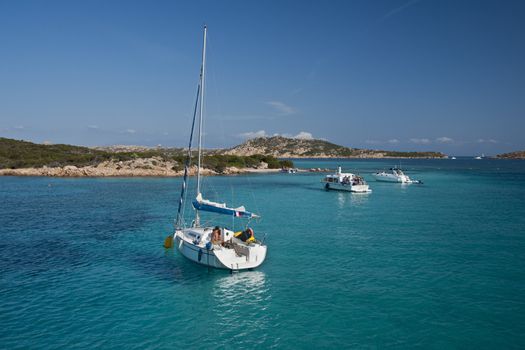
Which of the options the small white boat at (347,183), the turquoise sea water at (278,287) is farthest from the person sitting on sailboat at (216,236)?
the small white boat at (347,183)

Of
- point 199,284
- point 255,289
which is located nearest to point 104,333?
point 199,284

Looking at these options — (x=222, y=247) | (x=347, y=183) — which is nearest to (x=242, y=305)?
(x=222, y=247)

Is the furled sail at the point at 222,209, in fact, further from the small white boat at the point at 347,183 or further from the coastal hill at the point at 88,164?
the coastal hill at the point at 88,164

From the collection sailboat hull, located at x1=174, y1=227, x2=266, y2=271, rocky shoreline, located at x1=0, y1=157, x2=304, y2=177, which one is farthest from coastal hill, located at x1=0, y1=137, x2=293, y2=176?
sailboat hull, located at x1=174, y1=227, x2=266, y2=271

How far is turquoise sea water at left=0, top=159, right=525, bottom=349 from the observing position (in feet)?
50.1

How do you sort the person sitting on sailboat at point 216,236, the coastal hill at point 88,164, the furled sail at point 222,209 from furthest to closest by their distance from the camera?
the coastal hill at point 88,164 < the furled sail at point 222,209 < the person sitting on sailboat at point 216,236

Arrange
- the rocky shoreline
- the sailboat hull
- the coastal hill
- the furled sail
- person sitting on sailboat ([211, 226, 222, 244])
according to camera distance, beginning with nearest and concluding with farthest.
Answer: the sailboat hull
person sitting on sailboat ([211, 226, 222, 244])
the furled sail
the rocky shoreline
the coastal hill

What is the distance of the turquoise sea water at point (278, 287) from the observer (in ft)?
50.1

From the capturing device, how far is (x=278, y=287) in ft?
67.3

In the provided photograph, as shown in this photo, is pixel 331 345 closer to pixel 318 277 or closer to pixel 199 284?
pixel 318 277

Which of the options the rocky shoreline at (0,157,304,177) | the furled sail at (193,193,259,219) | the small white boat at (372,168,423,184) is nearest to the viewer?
the furled sail at (193,193,259,219)

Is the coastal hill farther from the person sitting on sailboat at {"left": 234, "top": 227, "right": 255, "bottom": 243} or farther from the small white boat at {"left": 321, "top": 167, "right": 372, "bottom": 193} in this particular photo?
the person sitting on sailboat at {"left": 234, "top": 227, "right": 255, "bottom": 243}

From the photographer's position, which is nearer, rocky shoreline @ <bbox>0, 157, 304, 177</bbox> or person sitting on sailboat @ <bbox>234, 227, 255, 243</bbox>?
person sitting on sailboat @ <bbox>234, 227, 255, 243</bbox>

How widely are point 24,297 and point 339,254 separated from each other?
63.8 feet
